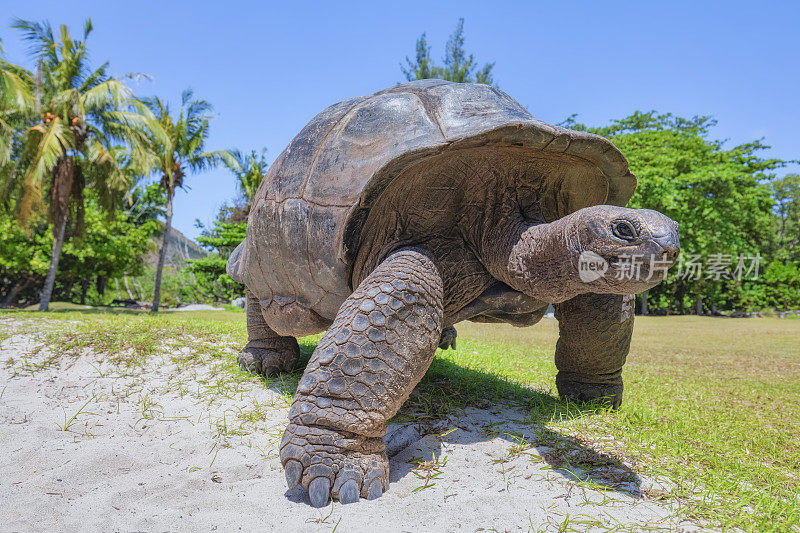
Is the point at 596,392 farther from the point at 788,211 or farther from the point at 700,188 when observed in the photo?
the point at 788,211

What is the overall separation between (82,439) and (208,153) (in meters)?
22.6

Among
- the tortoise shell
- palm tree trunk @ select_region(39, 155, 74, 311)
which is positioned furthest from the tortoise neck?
palm tree trunk @ select_region(39, 155, 74, 311)

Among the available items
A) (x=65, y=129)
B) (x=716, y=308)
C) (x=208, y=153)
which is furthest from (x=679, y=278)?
(x=65, y=129)

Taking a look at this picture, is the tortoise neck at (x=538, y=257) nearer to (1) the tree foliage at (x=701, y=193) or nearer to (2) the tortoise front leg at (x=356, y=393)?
(2) the tortoise front leg at (x=356, y=393)

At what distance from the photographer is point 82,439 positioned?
282cm

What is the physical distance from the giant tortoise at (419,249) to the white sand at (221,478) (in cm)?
22

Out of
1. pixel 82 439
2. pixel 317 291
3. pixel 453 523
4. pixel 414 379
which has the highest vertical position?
pixel 317 291

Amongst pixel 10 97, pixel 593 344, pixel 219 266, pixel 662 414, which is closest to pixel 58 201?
pixel 10 97

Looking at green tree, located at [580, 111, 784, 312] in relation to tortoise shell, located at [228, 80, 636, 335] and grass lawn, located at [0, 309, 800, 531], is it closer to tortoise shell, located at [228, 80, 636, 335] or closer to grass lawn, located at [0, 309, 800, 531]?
grass lawn, located at [0, 309, 800, 531]

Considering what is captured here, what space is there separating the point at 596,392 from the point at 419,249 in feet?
5.89

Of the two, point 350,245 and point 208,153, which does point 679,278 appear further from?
point 350,245

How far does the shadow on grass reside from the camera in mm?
2377

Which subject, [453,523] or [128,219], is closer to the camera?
[453,523]

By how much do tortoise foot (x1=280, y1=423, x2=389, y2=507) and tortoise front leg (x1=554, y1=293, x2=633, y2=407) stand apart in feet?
5.39
